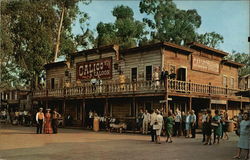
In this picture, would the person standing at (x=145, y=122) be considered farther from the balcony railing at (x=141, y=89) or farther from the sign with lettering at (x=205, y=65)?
the sign with lettering at (x=205, y=65)

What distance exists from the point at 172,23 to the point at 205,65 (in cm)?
2803

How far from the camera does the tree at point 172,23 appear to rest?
181 feet

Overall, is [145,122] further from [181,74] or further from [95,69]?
[95,69]

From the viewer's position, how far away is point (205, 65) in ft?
96.6

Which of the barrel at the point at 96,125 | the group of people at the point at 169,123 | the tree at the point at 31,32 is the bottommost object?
the barrel at the point at 96,125

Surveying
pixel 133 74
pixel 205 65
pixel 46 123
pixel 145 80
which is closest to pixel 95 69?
pixel 133 74

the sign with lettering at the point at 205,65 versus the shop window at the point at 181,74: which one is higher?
the sign with lettering at the point at 205,65

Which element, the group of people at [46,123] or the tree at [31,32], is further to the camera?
the tree at [31,32]

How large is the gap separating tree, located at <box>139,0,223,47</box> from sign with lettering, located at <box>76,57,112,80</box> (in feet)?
81.4

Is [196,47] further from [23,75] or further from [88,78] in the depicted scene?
[23,75]

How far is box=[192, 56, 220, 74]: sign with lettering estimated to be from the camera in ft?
92.5

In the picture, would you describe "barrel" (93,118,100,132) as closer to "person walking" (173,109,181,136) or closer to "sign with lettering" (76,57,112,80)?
"sign with lettering" (76,57,112,80)

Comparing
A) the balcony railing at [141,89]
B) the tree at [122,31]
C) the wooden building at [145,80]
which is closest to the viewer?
the balcony railing at [141,89]

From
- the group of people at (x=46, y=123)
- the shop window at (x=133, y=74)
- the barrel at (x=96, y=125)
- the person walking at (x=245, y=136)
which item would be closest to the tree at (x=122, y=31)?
the shop window at (x=133, y=74)
